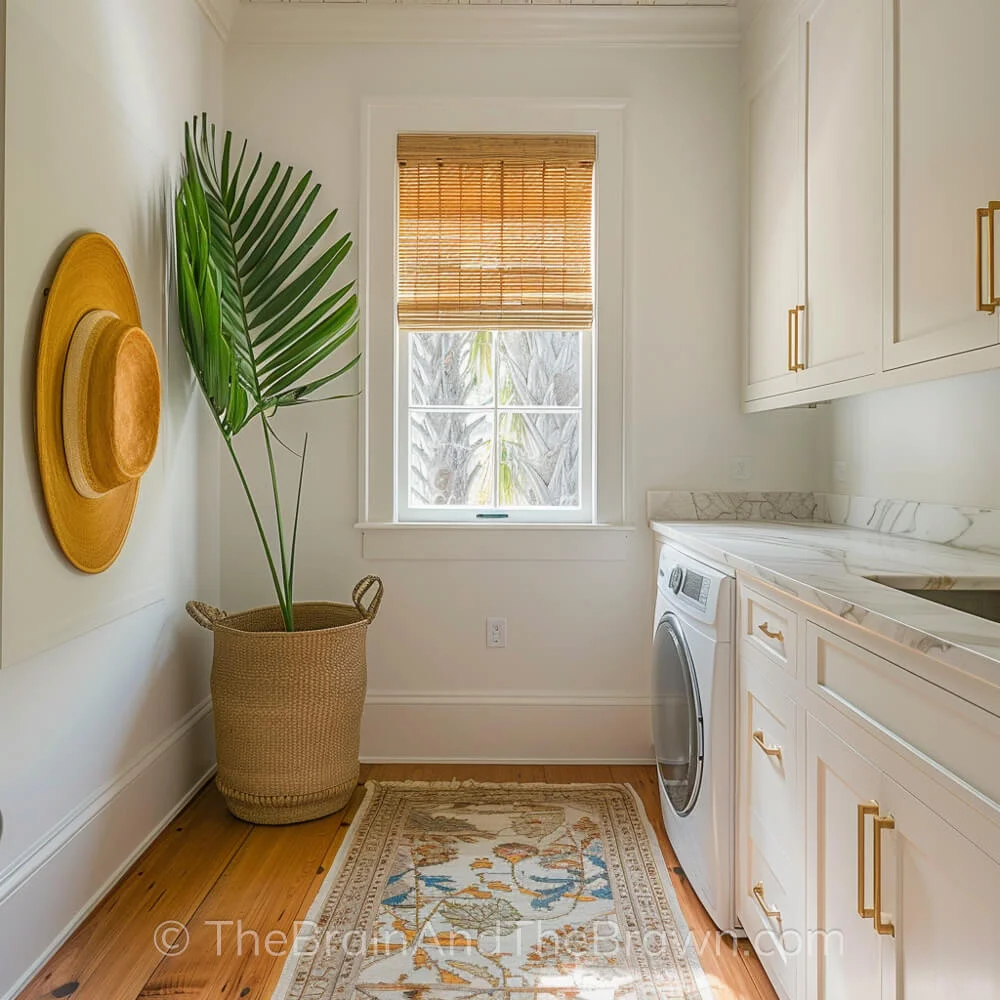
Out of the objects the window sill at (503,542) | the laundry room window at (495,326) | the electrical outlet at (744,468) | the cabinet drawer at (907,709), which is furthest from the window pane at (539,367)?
the cabinet drawer at (907,709)

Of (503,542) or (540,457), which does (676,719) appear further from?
(540,457)

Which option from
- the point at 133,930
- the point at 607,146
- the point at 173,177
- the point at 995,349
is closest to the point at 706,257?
the point at 607,146

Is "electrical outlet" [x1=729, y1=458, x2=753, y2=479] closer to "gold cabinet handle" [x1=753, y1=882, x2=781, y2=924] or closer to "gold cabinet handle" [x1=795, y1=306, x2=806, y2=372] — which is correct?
"gold cabinet handle" [x1=795, y1=306, x2=806, y2=372]

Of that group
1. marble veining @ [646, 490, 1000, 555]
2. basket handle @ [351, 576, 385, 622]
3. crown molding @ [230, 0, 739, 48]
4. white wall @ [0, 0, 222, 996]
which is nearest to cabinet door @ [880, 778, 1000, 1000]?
marble veining @ [646, 490, 1000, 555]

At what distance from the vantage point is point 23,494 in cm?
153

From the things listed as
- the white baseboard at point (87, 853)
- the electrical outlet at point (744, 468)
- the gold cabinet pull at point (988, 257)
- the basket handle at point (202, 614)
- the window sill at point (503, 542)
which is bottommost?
the white baseboard at point (87, 853)

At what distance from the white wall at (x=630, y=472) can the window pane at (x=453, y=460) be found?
24 cm

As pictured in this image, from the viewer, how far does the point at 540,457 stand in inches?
113

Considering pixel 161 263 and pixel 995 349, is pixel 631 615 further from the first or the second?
pixel 161 263

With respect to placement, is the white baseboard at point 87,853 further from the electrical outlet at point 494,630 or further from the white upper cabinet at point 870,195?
the white upper cabinet at point 870,195

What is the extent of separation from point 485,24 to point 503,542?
175 cm

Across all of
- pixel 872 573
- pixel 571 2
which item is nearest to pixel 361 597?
pixel 872 573

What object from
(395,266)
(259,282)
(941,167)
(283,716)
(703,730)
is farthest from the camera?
(395,266)

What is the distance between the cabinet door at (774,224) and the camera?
2.23m
